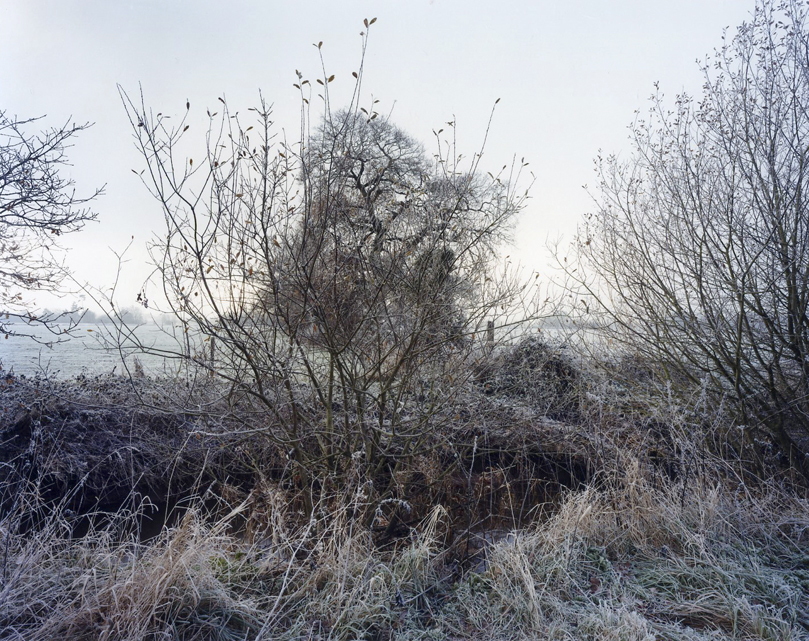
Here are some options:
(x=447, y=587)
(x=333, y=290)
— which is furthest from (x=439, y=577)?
(x=333, y=290)

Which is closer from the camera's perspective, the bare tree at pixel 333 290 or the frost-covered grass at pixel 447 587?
the frost-covered grass at pixel 447 587

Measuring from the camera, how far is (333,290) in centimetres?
423

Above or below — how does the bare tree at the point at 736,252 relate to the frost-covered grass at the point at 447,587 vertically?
above

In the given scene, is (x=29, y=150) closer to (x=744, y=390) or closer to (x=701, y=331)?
(x=701, y=331)

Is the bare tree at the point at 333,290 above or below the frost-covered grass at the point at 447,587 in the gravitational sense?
above

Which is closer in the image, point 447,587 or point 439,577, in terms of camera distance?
point 447,587

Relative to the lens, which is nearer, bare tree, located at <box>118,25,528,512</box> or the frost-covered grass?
Answer: the frost-covered grass

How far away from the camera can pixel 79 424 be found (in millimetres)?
7324

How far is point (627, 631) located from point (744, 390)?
451 centimetres

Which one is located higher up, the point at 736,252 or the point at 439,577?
the point at 736,252

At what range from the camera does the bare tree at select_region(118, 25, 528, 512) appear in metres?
3.86

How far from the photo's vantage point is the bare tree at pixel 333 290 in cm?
386

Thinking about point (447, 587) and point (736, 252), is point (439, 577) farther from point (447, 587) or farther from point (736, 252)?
point (736, 252)

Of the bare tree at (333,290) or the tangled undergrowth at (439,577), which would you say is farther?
the bare tree at (333,290)
